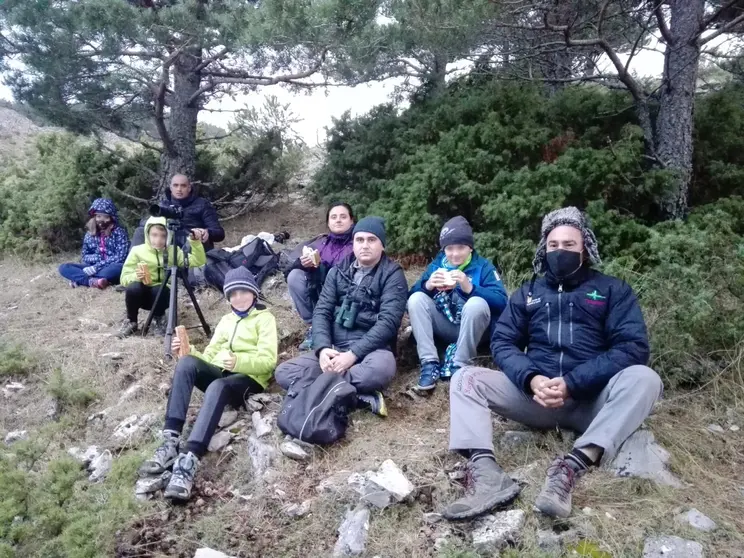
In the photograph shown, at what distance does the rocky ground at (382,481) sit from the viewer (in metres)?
2.76

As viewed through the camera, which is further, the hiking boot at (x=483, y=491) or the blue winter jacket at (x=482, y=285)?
the blue winter jacket at (x=482, y=285)

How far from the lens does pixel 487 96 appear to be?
6.90 m

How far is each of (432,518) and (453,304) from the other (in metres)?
1.75

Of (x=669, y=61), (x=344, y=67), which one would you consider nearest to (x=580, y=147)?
(x=669, y=61)

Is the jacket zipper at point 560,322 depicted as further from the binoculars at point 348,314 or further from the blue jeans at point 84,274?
the blue jeans at point 84,274

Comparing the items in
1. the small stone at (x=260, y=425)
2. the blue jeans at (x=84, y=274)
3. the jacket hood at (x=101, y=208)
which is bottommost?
the small stone at (x=260, y=425)

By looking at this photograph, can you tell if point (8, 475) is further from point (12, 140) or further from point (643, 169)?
point (12, 140)

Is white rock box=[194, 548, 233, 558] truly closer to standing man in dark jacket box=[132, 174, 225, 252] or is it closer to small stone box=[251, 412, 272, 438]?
small stone box=[251, 412, 272, 438]

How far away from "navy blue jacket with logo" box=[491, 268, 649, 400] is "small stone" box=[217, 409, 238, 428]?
1927mm

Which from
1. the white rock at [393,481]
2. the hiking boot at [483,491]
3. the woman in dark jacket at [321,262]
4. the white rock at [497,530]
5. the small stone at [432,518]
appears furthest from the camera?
the woman in dark jacket at [321,262]

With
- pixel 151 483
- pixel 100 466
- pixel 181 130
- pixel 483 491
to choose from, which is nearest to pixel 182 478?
pixel 151 483

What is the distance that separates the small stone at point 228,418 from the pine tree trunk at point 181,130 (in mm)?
5253

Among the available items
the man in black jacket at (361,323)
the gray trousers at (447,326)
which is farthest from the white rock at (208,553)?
the gray trousers at (447,326)

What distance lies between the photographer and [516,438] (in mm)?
3506
